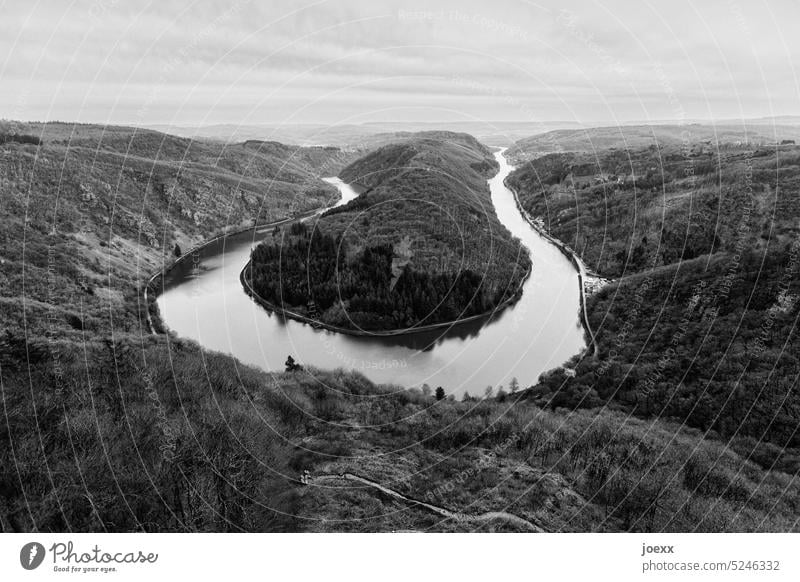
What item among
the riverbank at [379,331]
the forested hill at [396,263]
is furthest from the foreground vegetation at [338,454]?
the forested hill at [396,263]

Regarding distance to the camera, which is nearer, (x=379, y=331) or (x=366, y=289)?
(x=379, y=331)

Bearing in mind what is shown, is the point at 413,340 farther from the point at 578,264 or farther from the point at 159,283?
the point at 159,283

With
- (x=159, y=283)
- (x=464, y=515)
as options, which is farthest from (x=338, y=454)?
(x=159, y=283)

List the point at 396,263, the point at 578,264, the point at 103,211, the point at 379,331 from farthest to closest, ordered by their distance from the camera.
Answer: the point at 103,211 < the point at 578,264 < the point at 396,263 < the point at 379,331

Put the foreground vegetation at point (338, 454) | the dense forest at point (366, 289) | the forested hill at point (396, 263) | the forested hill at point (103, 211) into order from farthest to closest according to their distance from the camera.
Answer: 1. the forested hill at point (396, 263)
2. the dense forest at point (366, 289)
3. the forested hill at point (103, 211)
4. the foreground vegetation at point (338, 454)

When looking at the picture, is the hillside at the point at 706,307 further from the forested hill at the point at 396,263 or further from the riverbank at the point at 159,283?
the riverbank at the point at 159,283

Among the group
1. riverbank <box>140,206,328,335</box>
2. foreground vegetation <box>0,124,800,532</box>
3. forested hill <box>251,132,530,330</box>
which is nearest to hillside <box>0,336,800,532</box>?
foreground vegetation <box>0,124,800,532</box>

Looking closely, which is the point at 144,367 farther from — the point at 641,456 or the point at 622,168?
the point at 622,168
